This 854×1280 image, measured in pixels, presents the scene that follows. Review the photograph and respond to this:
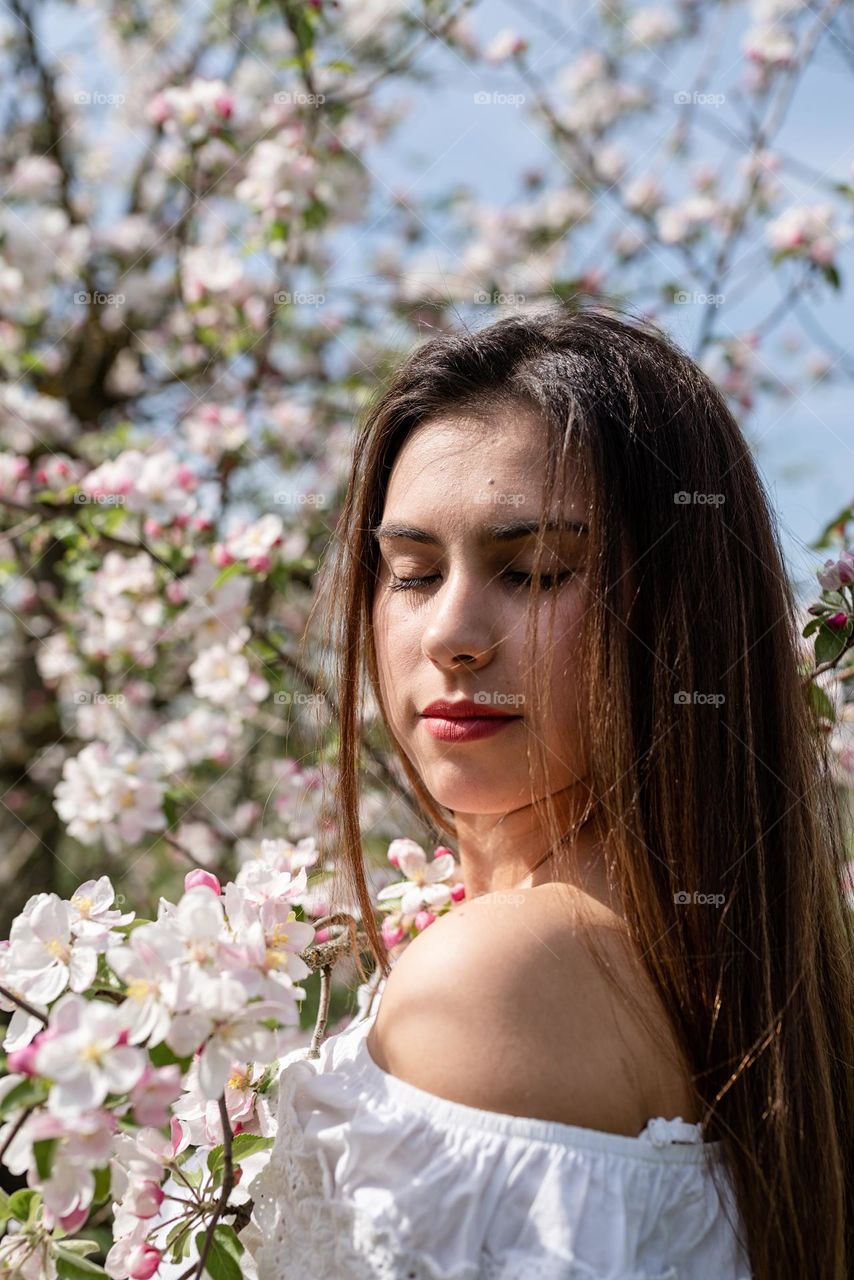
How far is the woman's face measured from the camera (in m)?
0.91

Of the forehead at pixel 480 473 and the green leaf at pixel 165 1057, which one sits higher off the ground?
the forehead at pixel 480 473

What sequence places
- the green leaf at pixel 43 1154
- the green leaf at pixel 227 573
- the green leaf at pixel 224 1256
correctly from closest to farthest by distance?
the green leaf at pixel 43 1154
the green leaf at pixel 224 1256
the green leaf at pixel 227 573

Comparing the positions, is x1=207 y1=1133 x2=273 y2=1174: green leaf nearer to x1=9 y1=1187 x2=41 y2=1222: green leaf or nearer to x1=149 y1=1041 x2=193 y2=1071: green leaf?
x1=9 y1=1187 x2=41 y2=1222: green leaf

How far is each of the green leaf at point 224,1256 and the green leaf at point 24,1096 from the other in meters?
0.23

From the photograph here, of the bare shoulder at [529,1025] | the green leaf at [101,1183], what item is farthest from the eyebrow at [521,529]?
the green leaf at [101,1183]

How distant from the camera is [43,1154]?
2.17 feet

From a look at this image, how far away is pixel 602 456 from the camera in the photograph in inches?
36.6

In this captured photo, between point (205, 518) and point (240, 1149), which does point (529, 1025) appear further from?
point (205, 518)

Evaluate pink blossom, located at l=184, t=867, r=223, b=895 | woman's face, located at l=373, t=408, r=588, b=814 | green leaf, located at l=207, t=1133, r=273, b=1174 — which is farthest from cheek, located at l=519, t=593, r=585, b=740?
green leaf, located at l=207, t=1133, r=273, b=1174

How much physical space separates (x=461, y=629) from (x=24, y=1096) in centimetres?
44

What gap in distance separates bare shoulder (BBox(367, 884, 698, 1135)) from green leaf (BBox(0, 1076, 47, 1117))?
233 millimetres

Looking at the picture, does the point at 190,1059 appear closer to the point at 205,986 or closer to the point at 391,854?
the point at 205,986

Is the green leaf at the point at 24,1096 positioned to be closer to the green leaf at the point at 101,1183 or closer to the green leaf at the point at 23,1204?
the green leaf at the point at 101,1183

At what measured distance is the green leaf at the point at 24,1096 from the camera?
0.67 meters
